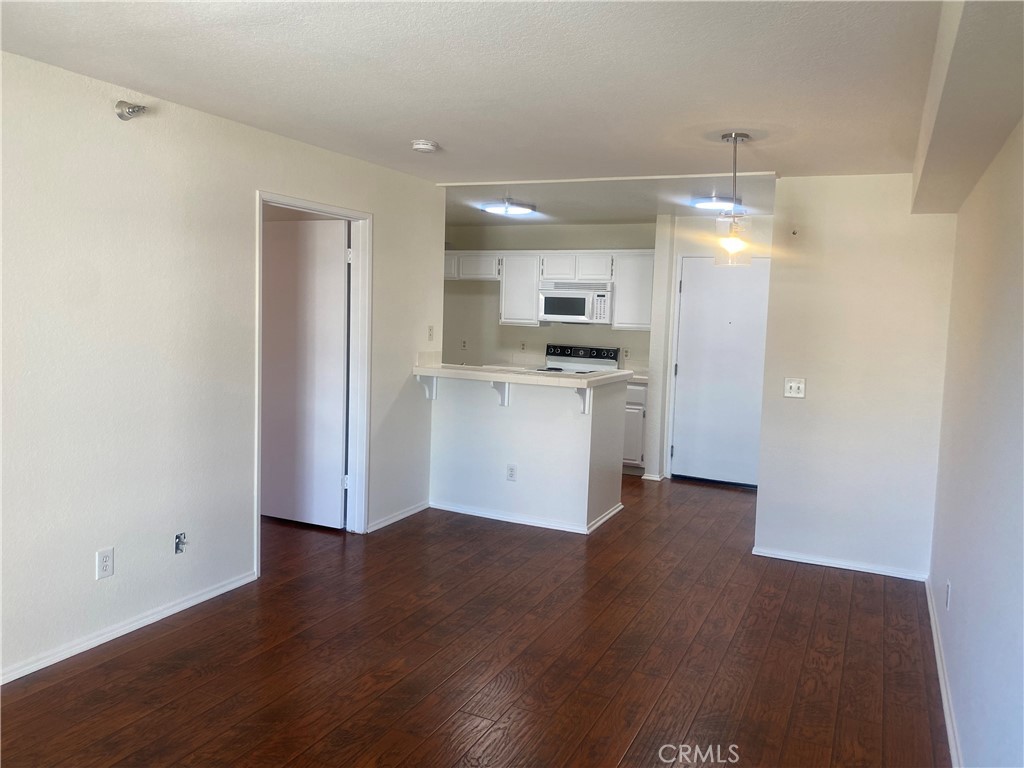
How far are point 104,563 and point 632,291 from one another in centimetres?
468

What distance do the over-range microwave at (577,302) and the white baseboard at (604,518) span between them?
75.0 inches

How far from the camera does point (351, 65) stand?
101 inches

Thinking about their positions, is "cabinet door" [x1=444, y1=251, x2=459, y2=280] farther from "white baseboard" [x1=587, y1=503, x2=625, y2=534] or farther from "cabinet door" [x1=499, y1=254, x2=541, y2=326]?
"white baseboard" [x1=587, y1=503, x2=625, y2=534]

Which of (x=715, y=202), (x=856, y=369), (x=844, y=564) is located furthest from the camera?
(x=715, y=202)

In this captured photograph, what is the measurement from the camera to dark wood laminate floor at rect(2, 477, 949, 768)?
240cm

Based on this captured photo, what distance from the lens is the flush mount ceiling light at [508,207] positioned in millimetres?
5508

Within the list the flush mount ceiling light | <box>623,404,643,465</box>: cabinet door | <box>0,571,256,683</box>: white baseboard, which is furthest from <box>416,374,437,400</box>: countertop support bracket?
<box>623,404,643,465</box>: cabinet door

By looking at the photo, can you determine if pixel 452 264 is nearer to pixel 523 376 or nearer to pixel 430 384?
pixel 430 384

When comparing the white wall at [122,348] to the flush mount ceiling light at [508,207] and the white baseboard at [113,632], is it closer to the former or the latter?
the white baseboard at [113,632]

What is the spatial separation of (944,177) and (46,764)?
3750 millimetres

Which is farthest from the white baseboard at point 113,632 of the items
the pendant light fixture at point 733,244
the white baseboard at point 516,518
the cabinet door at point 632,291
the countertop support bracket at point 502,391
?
the cabinet door at point 632,291

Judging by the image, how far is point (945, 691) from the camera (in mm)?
2775

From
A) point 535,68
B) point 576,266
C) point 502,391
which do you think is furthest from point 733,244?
point 576,266

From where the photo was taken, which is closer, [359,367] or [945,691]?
[945,691]
